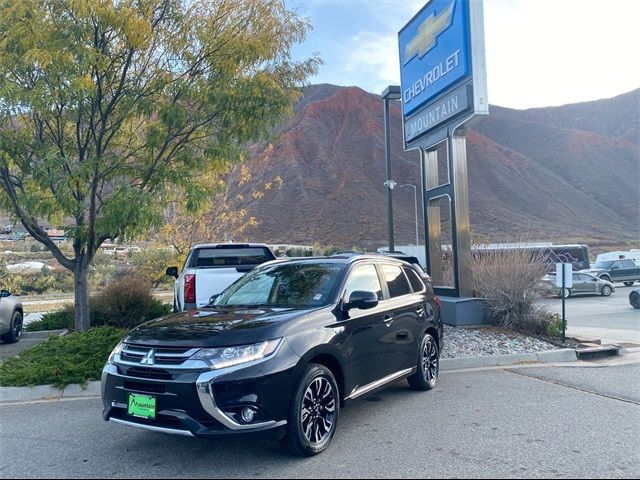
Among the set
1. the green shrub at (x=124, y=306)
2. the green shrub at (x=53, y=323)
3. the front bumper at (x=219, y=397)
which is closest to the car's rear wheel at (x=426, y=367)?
the front bumper at (x=219, y=397)

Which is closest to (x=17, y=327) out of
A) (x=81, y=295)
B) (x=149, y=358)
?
(x=81, y=295)

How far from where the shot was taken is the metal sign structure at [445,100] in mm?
11047

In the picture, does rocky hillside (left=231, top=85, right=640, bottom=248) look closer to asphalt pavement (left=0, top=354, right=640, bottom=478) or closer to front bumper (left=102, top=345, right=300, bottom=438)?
asphalt pavement (left=0, top=354, right=640, bottom=478)

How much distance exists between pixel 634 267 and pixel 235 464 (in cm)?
3481

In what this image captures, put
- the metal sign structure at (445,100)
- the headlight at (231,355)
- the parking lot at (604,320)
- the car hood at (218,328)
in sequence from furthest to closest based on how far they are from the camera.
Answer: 1. the parking lot at (604,320)
2. the metal sign structure at (445,100)
3. the car hood at (218,328)
4. the headlight at (231,355)

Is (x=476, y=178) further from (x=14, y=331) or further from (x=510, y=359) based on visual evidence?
(x=14, y=331)

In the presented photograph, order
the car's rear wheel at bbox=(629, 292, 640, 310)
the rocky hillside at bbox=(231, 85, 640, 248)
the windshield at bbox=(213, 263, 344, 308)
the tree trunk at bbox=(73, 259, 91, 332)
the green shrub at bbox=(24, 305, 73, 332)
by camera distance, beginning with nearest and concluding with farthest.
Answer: the windshield at bbox=(213, 263, 344, 308) → the tree trunk at bbox=(73, 259, 91, 332) → the green shrub at bbox=(24, 305, 73, 332) → the car's rear wheel at bbox=(629, 292, 640, 310) → the rocky hillside at bbox=(231, 85, 640, 248)

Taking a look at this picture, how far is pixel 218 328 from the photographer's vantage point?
15.5 feet

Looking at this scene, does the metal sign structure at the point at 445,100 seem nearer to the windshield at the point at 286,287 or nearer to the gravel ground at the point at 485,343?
the gravel ground at the point at 485,343

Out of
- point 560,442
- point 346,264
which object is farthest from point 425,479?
point 346,264

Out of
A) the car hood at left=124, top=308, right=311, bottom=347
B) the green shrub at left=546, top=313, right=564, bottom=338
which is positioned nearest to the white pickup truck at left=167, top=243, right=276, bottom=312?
the car hood at left=124, top=308, right=311, bottom=347

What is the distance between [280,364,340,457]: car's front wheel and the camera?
4.52 m

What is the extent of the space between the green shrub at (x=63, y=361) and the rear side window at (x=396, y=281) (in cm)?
397

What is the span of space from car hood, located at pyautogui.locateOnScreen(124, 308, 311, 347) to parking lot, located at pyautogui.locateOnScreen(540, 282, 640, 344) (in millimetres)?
8286
